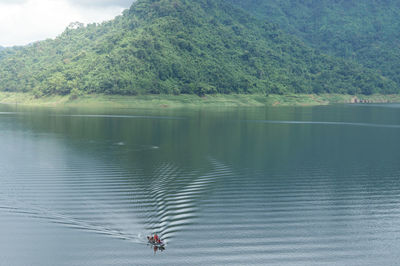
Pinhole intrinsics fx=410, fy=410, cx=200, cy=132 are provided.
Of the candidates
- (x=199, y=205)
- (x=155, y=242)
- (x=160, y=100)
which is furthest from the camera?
(x=160, y=100)

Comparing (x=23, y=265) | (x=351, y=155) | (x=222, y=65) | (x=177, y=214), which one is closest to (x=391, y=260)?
(x=177, y=214)

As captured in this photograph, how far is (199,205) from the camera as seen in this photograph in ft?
67.8

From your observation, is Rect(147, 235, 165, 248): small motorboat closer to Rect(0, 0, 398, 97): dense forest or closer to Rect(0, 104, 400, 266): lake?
Rect(0, 104, 400, 266): lake

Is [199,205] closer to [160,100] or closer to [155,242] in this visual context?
[155,242]

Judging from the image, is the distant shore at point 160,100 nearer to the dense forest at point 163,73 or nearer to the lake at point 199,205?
the dense forest at point 163,73

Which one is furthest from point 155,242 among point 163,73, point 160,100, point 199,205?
point 163,73

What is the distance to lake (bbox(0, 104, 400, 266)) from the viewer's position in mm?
14953

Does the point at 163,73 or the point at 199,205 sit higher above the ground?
the point at 163,73

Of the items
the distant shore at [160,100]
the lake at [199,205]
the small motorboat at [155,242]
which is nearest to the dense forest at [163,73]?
the distant shore at [160,100]

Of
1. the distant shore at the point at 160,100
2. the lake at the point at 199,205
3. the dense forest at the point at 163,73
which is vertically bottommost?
the lake at the point at 199,205

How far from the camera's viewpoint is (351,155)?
37719 mm

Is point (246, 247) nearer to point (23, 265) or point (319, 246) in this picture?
point (319, 246)

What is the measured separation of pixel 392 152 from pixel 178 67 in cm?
13299

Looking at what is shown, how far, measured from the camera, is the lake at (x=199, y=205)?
15.0m
